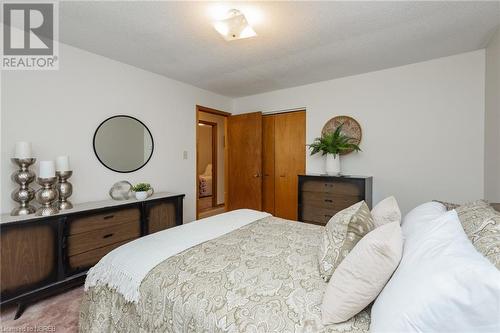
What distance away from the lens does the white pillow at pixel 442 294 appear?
1.94 ft

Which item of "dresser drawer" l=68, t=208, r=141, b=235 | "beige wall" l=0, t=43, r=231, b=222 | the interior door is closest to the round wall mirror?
"beige wall" l=0, t=43, r=231, b=222

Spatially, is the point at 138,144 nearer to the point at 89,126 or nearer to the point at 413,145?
the point at 89,126

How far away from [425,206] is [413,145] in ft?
5.74

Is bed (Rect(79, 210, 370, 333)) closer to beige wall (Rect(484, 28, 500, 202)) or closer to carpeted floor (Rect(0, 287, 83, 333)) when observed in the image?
carpeted floor (Rect(0, 287, 83, 333))

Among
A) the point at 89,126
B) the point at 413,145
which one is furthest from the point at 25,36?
the point at 413,145

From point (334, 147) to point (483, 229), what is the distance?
221 centimetres

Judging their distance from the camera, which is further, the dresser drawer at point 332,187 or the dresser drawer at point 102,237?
the dresser drawer at point 332,187

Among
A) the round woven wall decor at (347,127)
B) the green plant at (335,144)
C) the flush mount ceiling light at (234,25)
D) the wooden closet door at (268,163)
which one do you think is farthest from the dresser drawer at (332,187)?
the flush mount ceiling light at (234,25)

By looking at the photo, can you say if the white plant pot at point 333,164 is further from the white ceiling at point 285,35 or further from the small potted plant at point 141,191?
the small potted plant at point 141,191

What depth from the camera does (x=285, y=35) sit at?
2.17 m

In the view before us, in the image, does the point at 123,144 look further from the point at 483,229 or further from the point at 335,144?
the point at 483,229

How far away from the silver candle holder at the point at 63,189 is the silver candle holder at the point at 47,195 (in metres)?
0.09

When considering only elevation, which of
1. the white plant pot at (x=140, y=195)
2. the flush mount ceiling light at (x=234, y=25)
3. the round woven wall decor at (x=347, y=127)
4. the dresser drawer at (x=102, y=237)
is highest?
the flush mount ceiling light at (x=234, y=25)

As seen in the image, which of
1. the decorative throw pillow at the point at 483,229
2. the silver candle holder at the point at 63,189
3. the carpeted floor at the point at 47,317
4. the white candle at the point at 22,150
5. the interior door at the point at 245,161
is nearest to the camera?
the decorative throw pillow at the point at 483,229
